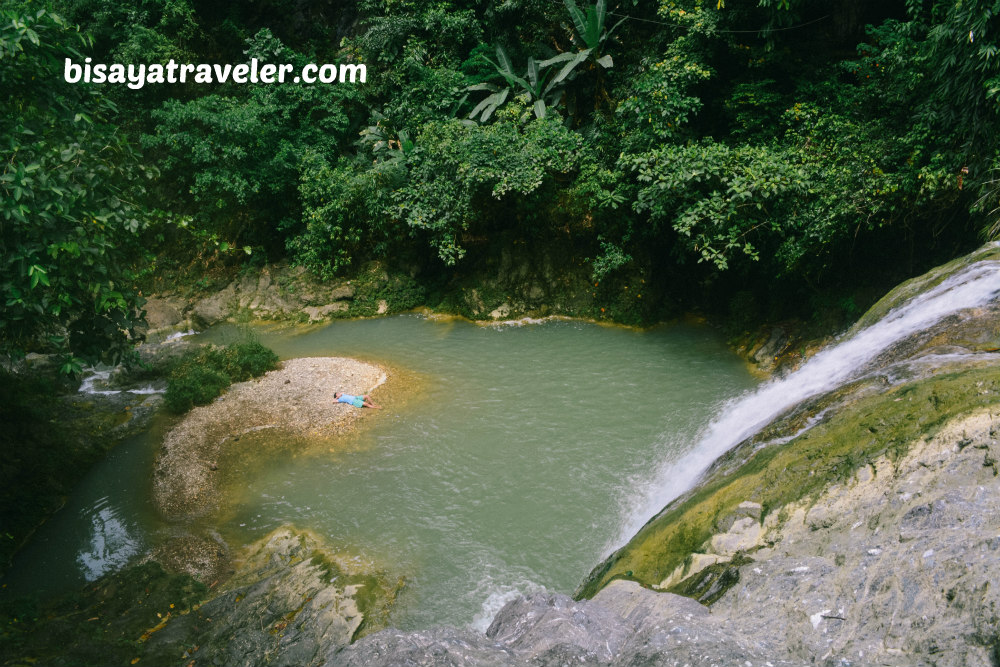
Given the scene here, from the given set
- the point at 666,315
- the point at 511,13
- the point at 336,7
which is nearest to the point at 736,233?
the point at 666,315

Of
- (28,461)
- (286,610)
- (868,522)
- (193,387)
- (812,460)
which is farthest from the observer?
(193,387)

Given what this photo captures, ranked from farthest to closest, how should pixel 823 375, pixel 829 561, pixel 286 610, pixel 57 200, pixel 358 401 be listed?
1. pixel 358 401
2. pixel 823 375
3. pixel 286 610
4. pixel 57 200
5. pixel 829 561

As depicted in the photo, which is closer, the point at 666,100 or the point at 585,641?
the point at 585,641

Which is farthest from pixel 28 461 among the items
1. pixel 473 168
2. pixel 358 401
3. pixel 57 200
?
pixel 473 168

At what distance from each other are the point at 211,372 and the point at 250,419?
155 cm

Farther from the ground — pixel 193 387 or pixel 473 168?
A: pixel 473 168

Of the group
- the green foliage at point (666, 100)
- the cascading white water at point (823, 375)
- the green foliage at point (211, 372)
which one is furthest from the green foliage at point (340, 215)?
the cascading white water at point (823, 375)

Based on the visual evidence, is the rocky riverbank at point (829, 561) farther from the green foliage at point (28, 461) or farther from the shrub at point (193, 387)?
the shrub at point (193, 387)

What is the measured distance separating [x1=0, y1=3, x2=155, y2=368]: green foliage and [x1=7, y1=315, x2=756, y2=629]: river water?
9.09 ft

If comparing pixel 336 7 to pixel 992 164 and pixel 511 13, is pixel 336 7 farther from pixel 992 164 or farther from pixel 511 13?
pixel 992 164

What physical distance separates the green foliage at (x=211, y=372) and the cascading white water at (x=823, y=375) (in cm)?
762

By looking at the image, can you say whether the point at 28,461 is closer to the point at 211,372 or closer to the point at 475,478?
the point at 211,372

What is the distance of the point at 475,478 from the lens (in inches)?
319

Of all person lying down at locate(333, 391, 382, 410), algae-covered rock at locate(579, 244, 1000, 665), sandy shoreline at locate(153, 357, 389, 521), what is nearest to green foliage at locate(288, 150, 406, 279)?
sandy shoreline at locate(153, 357, 389, 521)
